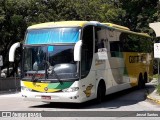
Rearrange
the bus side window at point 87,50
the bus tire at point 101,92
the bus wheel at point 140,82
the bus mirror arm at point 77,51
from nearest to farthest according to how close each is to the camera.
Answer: the bus mirror arm at point 77,51 → the bus side window at point 87,50 → the bus tire at point 101,92 → the bus wheel at point 140,82

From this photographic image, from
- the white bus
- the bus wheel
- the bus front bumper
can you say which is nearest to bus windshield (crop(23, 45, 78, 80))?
the white bus

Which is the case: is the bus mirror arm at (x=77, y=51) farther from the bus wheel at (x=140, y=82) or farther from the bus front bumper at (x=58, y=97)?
the bus wheel at (x=140, y=82)

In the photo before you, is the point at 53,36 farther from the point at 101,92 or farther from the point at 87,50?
the point at 101,92

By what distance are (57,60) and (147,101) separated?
5415mm

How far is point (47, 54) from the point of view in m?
15.5

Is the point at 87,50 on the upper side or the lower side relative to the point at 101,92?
upper

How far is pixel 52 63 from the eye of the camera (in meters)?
15.4

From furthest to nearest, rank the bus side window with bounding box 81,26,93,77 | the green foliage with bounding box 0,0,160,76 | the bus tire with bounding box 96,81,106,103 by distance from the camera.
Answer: the green foliage with bounding box 0,0,160,76 < the bus tire with bounding box 96,81,106,103 < the bus side window with bounding box 81,26,93,77

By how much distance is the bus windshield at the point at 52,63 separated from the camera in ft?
49.7

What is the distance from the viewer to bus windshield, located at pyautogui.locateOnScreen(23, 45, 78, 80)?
15141mm

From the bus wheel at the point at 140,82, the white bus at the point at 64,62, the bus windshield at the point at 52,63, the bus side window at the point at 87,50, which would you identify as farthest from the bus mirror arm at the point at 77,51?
the bus wheel at the point at 140,82

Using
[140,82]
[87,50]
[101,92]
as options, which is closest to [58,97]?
[87,50]

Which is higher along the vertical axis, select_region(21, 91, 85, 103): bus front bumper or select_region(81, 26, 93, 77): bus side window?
select_region(81, 26, 93, 77): bus side window

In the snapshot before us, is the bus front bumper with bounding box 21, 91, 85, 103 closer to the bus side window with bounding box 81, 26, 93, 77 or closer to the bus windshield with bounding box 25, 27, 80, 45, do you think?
the bus side window with bounding box 81, 26, 93, 77
